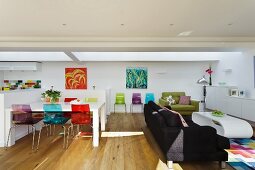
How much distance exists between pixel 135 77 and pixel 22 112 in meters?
5.05

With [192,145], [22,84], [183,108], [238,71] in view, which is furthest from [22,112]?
[238,71]

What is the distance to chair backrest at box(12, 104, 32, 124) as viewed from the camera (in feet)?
11.7

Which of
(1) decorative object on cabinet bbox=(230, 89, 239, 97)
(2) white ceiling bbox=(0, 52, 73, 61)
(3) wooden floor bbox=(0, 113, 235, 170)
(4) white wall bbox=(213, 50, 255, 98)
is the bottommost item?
(3) wooden floor bbox=(0, 113, 235, 170)

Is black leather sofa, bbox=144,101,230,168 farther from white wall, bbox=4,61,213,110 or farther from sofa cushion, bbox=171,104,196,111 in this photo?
white wall, bbox=4,61,213,110

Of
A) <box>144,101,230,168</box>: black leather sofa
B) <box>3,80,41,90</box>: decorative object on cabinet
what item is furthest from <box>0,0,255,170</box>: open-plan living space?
<box>3,80,41,90</box>: decorative object on cabinet

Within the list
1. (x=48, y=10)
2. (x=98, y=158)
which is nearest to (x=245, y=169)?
(x=98, y=158)

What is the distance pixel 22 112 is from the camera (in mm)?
3648

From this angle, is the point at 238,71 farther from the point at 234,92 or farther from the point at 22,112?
the point at 22,112

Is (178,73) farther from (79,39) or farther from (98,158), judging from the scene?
(98,158)

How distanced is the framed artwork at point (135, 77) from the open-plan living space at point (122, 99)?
751 millimetres

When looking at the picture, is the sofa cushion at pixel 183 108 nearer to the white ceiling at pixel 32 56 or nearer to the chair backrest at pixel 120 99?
the chair backrest at pixel 120 99

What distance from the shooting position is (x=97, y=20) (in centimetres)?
373

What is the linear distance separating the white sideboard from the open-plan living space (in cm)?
3

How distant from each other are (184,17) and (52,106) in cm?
325
